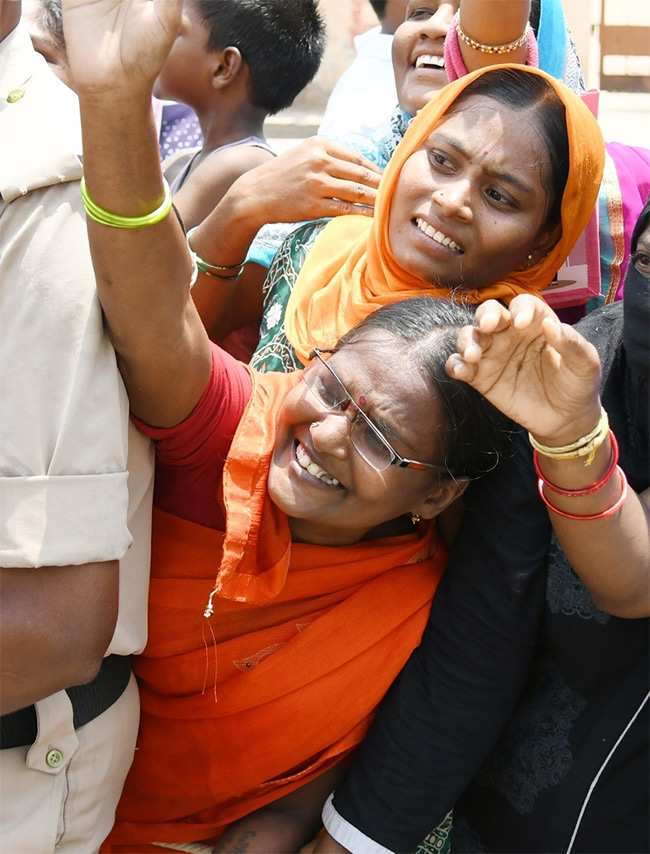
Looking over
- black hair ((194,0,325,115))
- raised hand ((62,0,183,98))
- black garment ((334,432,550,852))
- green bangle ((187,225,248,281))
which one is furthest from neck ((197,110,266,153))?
raised hand ((62,0,183,98))

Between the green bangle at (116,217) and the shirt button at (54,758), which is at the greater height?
the green bangle at (116,217)

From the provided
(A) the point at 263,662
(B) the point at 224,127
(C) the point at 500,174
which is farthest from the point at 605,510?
(B) the point at 224,127

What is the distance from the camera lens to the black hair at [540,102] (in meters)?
2.30

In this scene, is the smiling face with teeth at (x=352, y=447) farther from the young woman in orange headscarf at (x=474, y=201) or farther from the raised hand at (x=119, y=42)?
the raised hand at (x=119, y=42)

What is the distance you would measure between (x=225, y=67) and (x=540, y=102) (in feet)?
5.11

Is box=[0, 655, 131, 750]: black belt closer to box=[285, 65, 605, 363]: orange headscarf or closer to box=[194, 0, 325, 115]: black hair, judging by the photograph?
box=[285, 65, 605, 363]: orange headscarf

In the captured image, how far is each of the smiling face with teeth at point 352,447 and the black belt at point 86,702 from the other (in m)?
0.42

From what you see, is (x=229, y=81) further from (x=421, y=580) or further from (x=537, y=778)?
(x=537, y=778)

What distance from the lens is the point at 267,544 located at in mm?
1953

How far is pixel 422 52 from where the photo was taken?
9.13 feet

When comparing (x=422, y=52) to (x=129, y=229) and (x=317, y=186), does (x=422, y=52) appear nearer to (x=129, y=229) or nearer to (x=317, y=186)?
(x=317, y=186)

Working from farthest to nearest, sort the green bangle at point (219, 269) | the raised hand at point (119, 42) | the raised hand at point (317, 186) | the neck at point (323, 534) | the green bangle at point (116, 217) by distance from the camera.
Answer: the green bangle at point (219, 269), the raised hand at point (317, 186), the neck at point (323, 534), the green bangle at point (116, 217), the raised hand at point (119, 42)

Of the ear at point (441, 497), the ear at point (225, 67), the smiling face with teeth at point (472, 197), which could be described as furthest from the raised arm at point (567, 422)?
the ear at point (225, 67)

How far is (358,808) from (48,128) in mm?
1422
